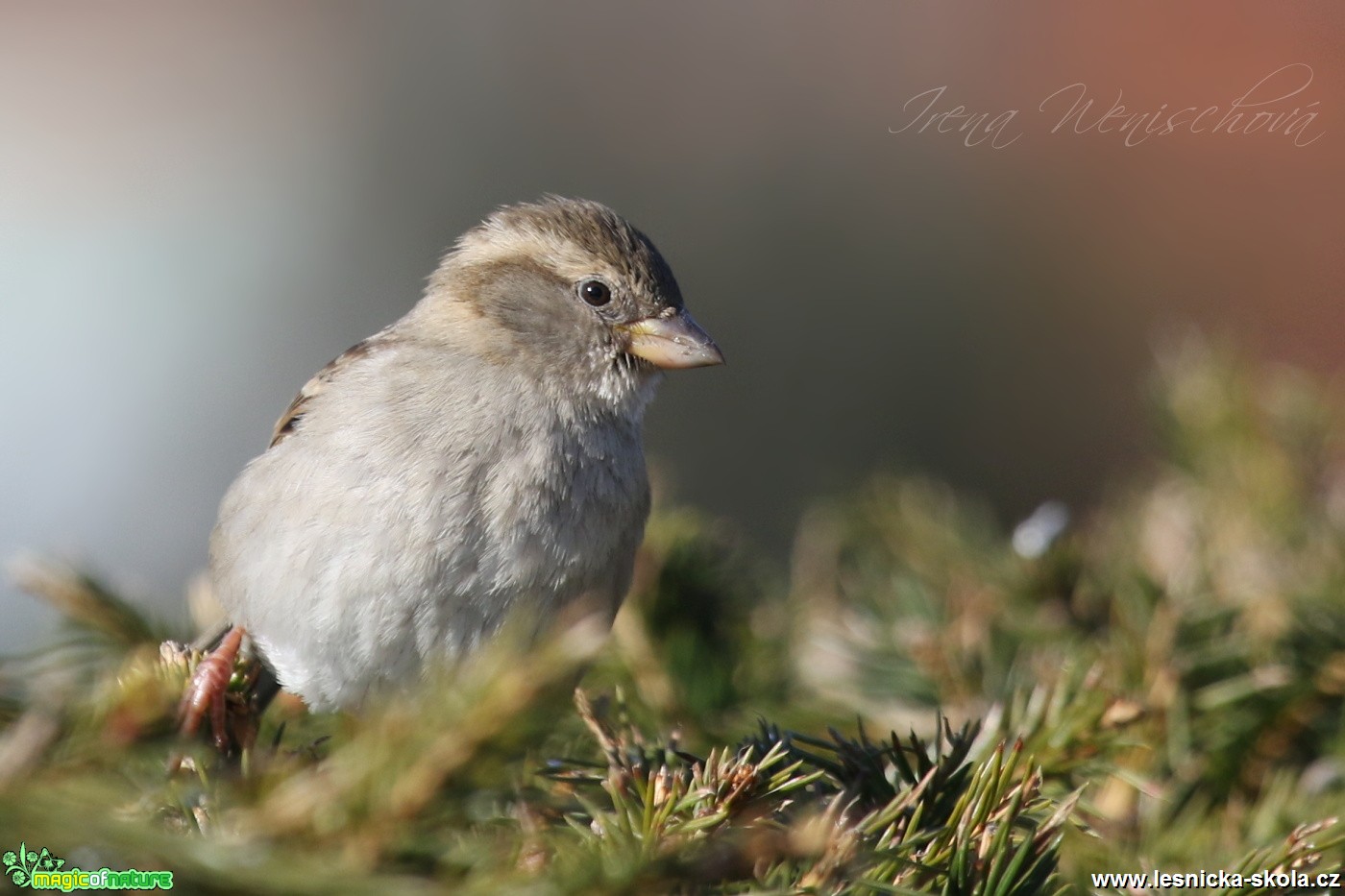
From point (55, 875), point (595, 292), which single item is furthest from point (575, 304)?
point (55, 875)

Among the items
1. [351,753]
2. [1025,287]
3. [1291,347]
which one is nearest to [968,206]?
[1025,287]

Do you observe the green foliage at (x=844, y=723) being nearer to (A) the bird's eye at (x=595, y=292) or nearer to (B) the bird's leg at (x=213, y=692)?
(B) the bird's leg at (x=213, y=692)

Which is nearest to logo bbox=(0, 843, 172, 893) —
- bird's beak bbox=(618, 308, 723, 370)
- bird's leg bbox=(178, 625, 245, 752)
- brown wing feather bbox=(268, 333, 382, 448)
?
bird's leg bbox=(178, 625, 245, 752)

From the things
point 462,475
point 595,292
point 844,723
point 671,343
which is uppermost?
point 595,292

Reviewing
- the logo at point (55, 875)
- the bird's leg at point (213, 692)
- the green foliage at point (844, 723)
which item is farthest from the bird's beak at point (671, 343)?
the logo at point (55, 875)

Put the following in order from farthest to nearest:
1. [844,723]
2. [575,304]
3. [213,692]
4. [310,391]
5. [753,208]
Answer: [753,208] → [575,304] → [310,391] → [844,723] → [213,692]

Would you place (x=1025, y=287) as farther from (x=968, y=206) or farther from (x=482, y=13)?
(x=482, y=13)

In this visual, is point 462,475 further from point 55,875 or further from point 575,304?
point 55,875
